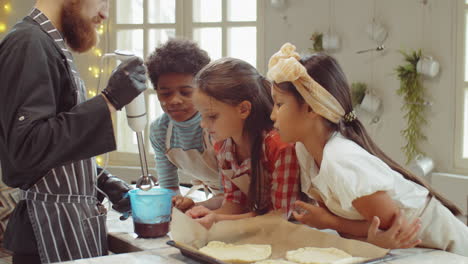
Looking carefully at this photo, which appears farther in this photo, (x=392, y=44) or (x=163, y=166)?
(x=392, y=44)

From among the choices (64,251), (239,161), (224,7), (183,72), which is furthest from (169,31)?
(64,251)

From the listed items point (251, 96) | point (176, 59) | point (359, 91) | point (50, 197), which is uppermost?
point (176, 59)

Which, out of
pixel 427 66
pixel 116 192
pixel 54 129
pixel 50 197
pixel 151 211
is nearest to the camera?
pixel 54 129

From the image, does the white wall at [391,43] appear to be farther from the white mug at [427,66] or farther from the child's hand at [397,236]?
the child's hand at [397,236]

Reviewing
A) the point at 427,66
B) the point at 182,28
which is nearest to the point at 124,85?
the point at 427,66

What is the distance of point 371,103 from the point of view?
3582 mm

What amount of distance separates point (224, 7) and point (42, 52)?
2826 mm

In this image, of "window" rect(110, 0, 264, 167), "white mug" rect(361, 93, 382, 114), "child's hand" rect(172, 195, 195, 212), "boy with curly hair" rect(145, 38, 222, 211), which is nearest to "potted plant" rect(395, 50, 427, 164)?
"white mug" rect(361, 93, 382, 114)

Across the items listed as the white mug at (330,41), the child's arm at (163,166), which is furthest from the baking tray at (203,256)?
the white mug at (330,41)

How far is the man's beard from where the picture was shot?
1518 millimetres

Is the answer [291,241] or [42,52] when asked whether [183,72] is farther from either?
[291,241]

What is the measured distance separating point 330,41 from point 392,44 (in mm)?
386

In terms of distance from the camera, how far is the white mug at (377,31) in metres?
3.54

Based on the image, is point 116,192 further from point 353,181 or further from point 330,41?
point 330,41
